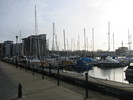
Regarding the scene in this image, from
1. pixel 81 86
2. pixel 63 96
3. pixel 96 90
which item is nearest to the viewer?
pixel 63 96

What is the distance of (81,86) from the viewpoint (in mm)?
14375

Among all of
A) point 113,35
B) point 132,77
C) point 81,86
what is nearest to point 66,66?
point 132,77

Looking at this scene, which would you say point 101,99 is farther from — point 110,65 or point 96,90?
point 110,65

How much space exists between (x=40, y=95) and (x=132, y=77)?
23869 mm

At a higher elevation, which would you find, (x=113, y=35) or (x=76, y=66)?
(x=113, y=35)

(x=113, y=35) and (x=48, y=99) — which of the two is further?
(x=113, y=35)

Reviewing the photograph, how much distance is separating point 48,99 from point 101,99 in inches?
107

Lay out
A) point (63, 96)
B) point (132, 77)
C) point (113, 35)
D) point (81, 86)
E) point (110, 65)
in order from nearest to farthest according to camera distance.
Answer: point (63, 96)
point (81, 86)
point (132, 77)
point (110, 65)
point (113, 35)

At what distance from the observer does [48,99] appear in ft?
32.3

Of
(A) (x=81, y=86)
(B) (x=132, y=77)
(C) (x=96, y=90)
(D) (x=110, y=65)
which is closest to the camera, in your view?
(C) (x=96, y=90)

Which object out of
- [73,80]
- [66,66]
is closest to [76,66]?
[66,66]

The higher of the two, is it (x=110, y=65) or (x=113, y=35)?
(x=113, y=35)

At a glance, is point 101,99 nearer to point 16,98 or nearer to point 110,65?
point 16,98

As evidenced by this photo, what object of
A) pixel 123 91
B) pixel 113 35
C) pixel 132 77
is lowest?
pixel 132 77
